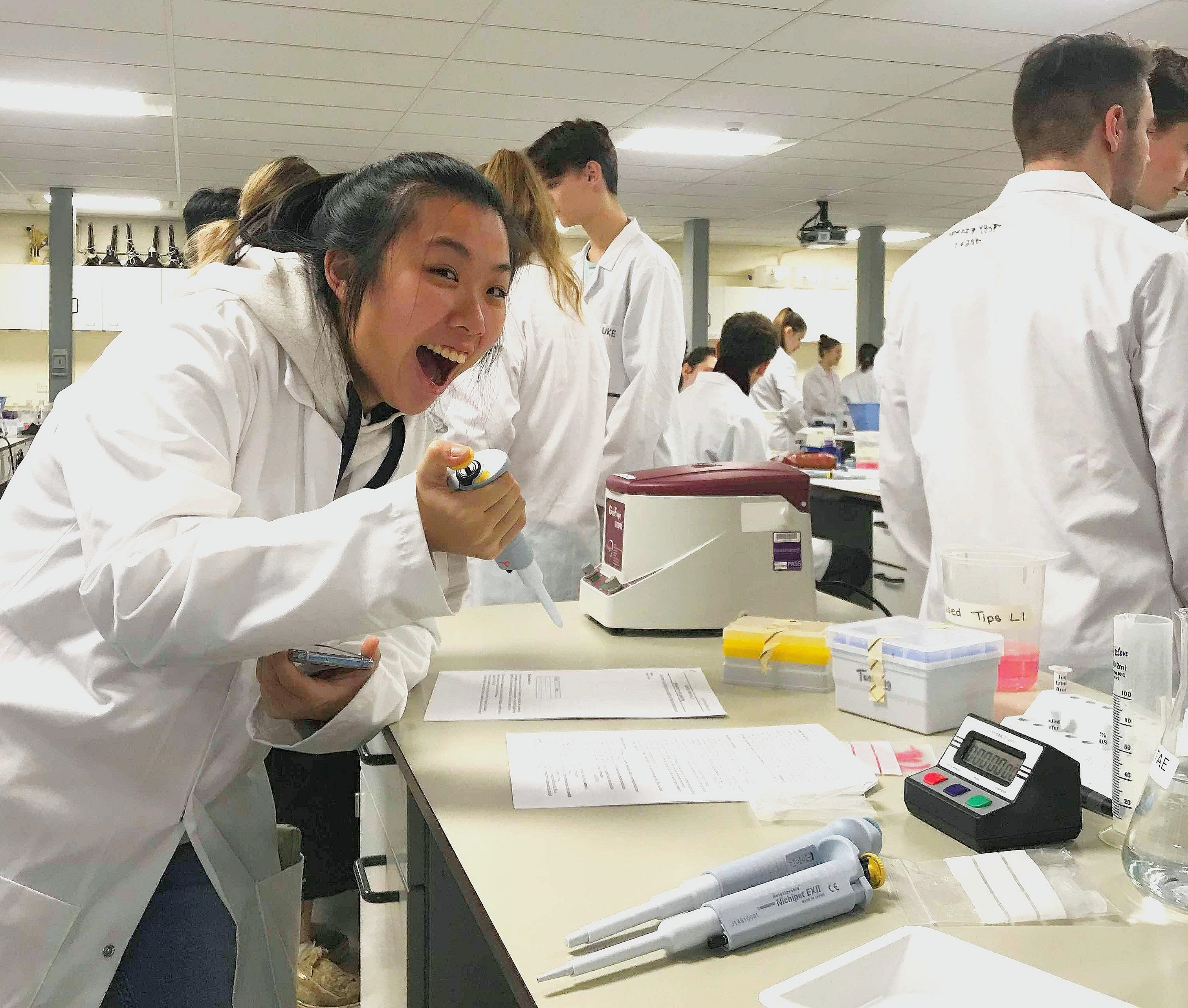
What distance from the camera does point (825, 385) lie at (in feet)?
31.4

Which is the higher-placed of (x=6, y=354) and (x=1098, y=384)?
(x=6, y=354)

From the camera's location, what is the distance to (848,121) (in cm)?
606

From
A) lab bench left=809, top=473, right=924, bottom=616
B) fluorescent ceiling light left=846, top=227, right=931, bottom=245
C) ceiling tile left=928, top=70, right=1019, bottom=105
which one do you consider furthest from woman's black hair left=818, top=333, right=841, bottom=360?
lab bench left=809, top=473, right=924, bottom=616

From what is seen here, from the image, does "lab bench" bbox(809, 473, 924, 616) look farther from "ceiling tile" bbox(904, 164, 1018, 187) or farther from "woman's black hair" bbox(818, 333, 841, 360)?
"woman's black hair" bbox(818, 333, 841, 360)

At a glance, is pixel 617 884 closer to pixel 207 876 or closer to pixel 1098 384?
pixel 207 876

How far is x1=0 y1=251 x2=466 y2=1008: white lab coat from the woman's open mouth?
103 millimetres

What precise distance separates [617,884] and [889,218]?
→ 9.43m

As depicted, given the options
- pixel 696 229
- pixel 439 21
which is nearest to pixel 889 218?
pixel 696 229

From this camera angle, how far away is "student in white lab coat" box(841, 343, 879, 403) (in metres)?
9.16

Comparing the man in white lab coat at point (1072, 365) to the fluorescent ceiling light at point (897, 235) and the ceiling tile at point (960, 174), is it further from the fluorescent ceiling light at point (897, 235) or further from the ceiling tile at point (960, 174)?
the fluorescent ceiling light at point (897, 235)

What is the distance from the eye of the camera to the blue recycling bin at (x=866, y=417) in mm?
5480

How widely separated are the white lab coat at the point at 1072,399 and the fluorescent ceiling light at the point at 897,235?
8.36 meters

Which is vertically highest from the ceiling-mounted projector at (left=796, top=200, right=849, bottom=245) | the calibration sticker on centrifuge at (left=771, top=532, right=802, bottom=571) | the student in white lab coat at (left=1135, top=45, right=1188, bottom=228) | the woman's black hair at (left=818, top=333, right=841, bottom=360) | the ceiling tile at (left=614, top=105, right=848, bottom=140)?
the ceiling tile at (left=614, top=105, right=848, bottom=140)

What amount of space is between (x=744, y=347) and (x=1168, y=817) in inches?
154
